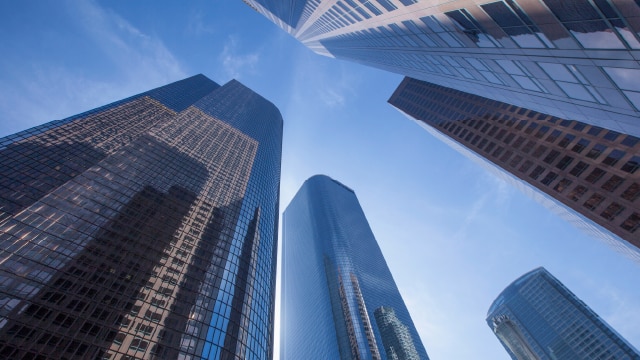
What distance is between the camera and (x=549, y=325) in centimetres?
14462

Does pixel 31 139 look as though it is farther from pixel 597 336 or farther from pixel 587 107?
pixel 597 336

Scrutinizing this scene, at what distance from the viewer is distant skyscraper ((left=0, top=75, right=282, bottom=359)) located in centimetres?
4466

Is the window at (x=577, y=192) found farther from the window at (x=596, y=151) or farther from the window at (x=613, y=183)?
the window at (x=596, y=151)

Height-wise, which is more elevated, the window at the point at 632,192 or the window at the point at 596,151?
the window at the point at 596,151

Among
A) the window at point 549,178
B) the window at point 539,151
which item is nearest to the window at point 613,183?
the window at point 549,178

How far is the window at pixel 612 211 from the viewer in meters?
58.8

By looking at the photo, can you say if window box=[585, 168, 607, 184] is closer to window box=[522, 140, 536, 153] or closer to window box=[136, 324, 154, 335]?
window box=[522, 140, 536, 153]

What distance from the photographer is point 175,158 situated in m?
92.4

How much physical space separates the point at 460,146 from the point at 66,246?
100899 millimetres

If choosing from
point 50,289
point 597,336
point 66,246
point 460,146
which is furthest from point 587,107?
point 597,336

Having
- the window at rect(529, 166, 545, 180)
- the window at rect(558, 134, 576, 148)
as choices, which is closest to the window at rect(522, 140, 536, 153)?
the window at rect(529, 166, 545, 180)

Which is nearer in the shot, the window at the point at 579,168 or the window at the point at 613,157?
the window at the point at 613,157

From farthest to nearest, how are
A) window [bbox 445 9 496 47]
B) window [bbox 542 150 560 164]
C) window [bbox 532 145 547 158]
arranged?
window [bbox 532 145 547 158] → window [bbox 542 150 560 164] → window [bbox 445 9 496 47]

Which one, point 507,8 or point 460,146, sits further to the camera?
point 460,146
